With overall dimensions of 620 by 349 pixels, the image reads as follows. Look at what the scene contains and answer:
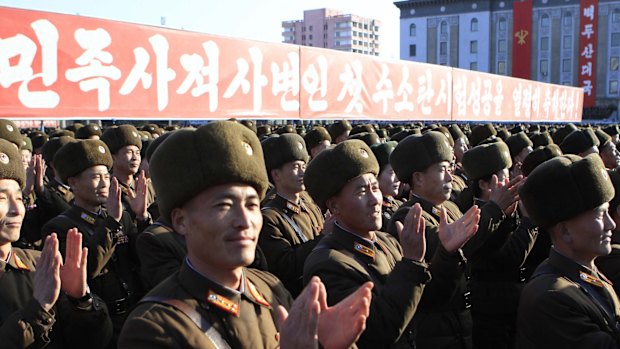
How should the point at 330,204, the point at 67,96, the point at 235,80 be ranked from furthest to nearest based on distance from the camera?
the point at 235,80
the point at 67,96
the point at 330,204

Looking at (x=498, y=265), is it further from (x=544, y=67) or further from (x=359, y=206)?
(x=544, y=67)

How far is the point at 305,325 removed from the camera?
1.72 meters

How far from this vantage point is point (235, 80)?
27.6ft

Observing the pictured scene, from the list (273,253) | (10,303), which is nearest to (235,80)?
(273,253)

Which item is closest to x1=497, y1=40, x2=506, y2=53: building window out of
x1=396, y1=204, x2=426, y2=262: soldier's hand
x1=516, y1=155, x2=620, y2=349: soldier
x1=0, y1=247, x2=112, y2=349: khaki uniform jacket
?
x1=516, y1=155, x2=620, y2=349: soldier

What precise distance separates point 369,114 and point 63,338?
9.05 metres

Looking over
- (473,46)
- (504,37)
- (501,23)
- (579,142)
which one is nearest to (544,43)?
(504,37)

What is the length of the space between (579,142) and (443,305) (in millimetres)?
4598

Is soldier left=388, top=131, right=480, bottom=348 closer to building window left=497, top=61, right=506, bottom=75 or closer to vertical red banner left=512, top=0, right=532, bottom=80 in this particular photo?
vertical red banner left=512, top=0, right=532, bottom=80

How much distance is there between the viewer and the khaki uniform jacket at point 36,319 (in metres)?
2.47

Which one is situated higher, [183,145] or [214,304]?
[183,145]

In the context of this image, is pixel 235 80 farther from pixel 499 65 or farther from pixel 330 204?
pixel 499 65

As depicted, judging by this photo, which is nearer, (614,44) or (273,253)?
(273,253)

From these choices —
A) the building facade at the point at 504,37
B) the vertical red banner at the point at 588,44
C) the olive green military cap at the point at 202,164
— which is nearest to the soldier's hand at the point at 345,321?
the olive green military cap at the point at 202,164
